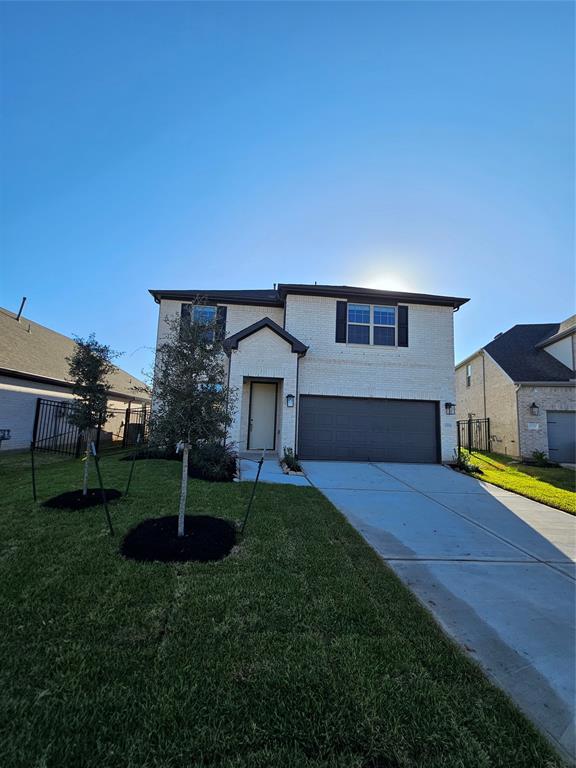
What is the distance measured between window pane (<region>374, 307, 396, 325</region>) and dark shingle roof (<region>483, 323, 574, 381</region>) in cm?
728

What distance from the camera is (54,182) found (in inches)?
375

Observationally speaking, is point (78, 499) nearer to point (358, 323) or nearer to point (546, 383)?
point (358, 323)

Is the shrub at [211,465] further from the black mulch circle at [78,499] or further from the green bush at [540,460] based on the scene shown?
the green bush at [540,460]

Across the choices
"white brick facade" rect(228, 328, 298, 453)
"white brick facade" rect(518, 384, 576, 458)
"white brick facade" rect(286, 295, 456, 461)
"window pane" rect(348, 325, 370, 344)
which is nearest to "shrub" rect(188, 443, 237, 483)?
"white brick facade" rect(228, 328, 298, 453)

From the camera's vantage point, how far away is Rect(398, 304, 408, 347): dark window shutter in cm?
1301

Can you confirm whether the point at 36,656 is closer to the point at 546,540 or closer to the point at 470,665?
the point at 470,665

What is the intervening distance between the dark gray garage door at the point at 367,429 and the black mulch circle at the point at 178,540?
715cm

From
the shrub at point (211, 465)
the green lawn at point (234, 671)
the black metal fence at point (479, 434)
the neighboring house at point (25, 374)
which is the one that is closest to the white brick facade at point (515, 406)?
the black metal fence at point (479, 434)

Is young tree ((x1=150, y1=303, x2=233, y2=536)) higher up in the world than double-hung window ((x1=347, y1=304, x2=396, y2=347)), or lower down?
lower down

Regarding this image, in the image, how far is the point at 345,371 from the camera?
12.6 meters

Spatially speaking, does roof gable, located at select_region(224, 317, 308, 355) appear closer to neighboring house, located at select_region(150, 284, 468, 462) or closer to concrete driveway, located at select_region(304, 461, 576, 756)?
neighboring house, located at select_region(150, 284, 468, 462)

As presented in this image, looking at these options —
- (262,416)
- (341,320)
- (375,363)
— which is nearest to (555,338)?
(375,363)

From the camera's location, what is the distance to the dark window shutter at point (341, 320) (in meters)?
12.8

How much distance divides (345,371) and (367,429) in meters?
2.29
